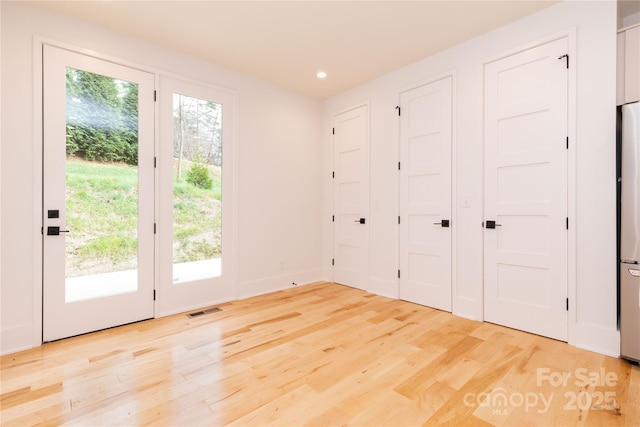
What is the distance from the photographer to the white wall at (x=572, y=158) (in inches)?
97.1

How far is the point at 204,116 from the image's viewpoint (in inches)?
146

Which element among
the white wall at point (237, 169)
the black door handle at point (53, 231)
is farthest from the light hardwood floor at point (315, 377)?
the black door handle at point (53, 231)

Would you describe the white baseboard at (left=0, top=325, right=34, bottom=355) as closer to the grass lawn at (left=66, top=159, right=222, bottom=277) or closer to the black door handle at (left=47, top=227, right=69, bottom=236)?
the grass lawn at (left=66, top=159, right=222, bottom=277)

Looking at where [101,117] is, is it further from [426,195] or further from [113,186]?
[426,195]

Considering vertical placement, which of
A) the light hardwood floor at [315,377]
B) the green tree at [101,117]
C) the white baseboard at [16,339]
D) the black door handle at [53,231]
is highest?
the green tree at [101,117]

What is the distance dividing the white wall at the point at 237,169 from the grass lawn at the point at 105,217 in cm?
26

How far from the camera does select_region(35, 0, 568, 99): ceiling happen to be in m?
2.71

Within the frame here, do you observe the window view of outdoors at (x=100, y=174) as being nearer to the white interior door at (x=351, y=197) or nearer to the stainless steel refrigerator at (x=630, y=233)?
the white interior door at (x=351, y=197)

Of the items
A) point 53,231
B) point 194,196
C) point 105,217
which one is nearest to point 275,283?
point 194,196

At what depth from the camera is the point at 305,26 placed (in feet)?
9.86

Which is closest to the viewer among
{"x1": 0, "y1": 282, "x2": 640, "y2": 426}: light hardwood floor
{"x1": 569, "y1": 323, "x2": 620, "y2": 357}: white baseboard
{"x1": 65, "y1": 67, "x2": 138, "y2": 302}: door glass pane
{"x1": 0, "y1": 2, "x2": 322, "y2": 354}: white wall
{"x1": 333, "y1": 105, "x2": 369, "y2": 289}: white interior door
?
{"x1": 0, "y1": 282, "x2": 640, "y2": 426}: light hardwood floor

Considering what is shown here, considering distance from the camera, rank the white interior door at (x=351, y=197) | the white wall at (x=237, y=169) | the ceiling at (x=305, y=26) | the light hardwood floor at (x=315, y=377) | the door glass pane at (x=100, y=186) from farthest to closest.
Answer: the white interior door at (x=351, y=197) < the door glass pane at (x=100, y=186) < the ceiling at (x=305, y=26) < the white wall at (x=237, y=169) < the light hardwood floor at (x=315, y=377)

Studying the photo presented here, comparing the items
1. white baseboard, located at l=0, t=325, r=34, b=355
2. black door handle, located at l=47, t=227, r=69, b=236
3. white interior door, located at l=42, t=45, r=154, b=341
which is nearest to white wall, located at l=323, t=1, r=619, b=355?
white interior door, located at l=42, t=45, r=154, b=341

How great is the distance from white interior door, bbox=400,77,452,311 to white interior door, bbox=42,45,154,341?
9.88 ft
